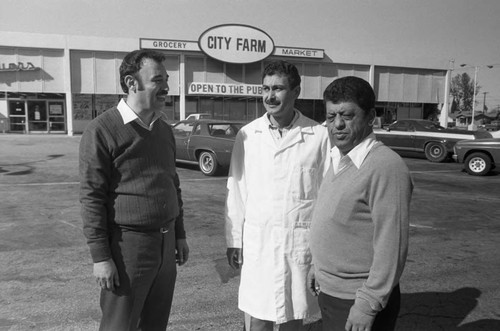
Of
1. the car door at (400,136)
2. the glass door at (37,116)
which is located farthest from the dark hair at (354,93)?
the glass door at (37,116)

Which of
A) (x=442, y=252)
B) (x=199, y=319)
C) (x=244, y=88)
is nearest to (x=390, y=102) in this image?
(x=244, y=88)

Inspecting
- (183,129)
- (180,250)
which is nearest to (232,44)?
(183,129)

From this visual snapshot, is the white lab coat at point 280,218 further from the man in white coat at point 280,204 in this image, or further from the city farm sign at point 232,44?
the city farm sign at point 232,44

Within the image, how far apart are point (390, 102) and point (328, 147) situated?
35.5 meters

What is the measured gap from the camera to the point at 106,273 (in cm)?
221

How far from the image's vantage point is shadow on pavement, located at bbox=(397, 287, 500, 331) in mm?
3557

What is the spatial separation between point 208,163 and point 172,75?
1970cm

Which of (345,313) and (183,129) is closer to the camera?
(345,313)

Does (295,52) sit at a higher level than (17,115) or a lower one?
higher

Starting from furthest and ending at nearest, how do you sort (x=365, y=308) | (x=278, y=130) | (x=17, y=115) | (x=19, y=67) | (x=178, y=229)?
1. (x=17, y=115)
2. (x=19, y=67)
3. (x=178, y=229)
4. (x=278, y=130)
5. (x=365, y=308)

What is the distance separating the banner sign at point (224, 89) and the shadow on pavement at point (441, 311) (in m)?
26.8

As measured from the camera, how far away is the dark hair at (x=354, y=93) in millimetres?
1970

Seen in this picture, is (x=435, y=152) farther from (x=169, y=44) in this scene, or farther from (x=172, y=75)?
(x=169, y=44)

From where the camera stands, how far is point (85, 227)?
2205mm
